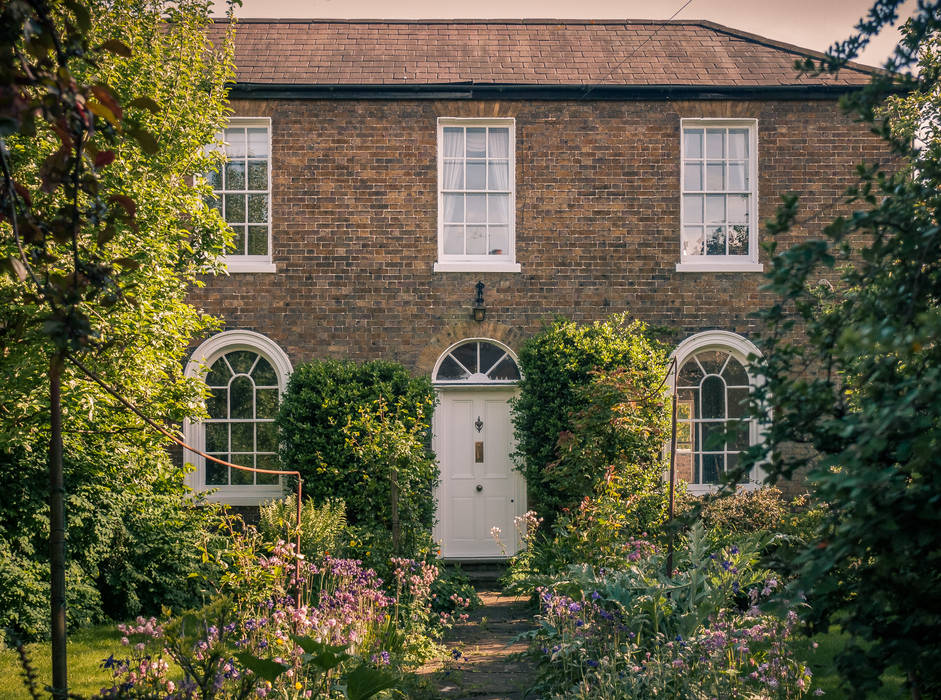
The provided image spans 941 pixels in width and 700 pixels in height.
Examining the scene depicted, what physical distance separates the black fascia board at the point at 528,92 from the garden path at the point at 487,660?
6.88 metres

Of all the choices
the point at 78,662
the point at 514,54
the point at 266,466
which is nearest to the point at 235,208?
the point at 266,466

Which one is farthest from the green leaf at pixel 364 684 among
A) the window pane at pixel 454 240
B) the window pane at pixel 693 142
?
the window pane at pixel 693 142

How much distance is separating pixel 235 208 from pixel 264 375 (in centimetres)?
242

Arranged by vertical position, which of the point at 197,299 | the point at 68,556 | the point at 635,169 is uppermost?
the point at 635,169

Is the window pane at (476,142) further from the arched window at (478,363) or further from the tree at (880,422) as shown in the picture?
the tree at (880,422)

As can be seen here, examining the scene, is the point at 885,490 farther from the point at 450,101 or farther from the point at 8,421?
the point at 450,101

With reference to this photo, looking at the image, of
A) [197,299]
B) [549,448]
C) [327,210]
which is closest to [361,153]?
[327,210]

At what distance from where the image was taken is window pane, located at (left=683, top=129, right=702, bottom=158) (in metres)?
11.8

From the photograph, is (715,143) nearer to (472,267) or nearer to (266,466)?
(472,267)

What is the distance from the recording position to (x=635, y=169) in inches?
458

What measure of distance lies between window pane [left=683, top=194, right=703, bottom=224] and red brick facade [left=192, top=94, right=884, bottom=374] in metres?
0.24

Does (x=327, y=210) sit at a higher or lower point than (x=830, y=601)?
higher

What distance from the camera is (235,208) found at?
11625 millimetres

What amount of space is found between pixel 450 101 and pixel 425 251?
2161mm
